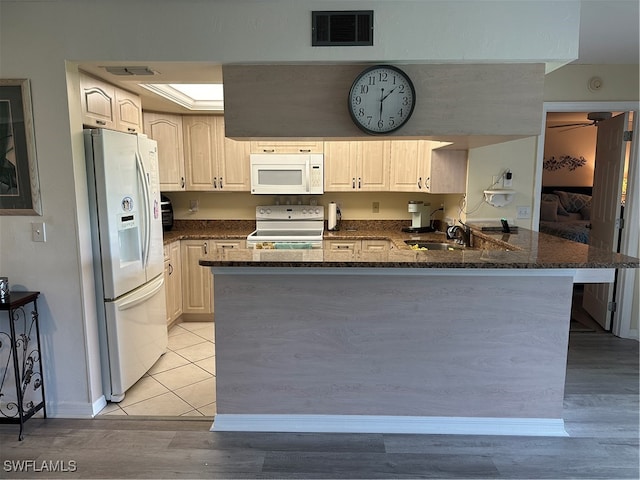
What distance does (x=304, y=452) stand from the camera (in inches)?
90.6

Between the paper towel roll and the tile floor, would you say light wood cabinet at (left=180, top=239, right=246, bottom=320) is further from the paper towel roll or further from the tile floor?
the paper towel roll

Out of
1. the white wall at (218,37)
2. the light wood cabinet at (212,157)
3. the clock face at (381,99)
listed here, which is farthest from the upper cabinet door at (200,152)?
the clock face at (381,99)

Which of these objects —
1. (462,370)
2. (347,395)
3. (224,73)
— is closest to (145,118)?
(224,73)

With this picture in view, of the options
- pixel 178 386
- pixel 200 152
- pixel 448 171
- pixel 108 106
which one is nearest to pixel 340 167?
pixel 448 171

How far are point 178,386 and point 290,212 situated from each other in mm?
2258

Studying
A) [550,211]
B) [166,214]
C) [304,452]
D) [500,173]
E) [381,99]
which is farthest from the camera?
[550,211]

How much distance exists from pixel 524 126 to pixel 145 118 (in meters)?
3.48

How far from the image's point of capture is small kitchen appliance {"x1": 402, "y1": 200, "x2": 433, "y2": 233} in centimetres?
437

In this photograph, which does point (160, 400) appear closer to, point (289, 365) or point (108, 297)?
point (108, 297)

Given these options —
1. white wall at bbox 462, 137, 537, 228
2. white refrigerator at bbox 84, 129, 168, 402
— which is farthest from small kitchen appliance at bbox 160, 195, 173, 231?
white wall at bbox 462, 137, 537, 228

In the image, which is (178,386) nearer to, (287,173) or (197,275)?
(197,275)

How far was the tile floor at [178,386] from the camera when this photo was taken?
276cm

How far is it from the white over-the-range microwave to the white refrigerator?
1293 millimetres

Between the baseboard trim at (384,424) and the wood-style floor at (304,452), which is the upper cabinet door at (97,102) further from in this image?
the baseboard trim at (384,424)
